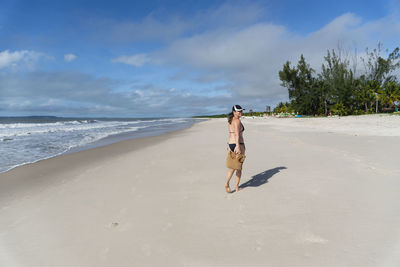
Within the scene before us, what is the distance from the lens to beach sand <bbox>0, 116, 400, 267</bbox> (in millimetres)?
2766

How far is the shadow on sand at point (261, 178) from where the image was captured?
5.49 meters

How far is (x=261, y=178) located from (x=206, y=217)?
2703 millimetres

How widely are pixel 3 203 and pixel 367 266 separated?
691cm

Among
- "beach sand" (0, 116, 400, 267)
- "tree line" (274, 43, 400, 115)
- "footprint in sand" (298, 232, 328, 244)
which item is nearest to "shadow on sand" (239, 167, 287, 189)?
"beach sand" (0, 116, 400, 267)

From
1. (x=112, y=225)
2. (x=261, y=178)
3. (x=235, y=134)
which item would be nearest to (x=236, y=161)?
(x=235, y=134)

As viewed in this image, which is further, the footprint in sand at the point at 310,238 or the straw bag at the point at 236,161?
the straw bag at the point at 236,161

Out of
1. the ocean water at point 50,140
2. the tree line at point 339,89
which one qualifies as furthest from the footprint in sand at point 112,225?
the tree line at point 339,89

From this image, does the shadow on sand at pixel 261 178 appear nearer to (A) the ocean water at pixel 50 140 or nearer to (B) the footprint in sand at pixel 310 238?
(B) the footprint in sand at pixel 310 238

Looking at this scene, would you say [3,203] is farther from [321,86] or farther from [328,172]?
[321,86]

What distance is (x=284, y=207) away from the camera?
4.00 metres

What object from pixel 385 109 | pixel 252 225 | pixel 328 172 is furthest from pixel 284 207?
pixel 385 109

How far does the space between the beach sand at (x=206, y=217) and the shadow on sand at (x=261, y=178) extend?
3cm

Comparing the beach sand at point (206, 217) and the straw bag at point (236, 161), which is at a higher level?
the straw bag at point (236, 161)

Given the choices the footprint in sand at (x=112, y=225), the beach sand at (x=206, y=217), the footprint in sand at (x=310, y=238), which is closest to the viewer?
the beach sand at (x=206, y=217)
